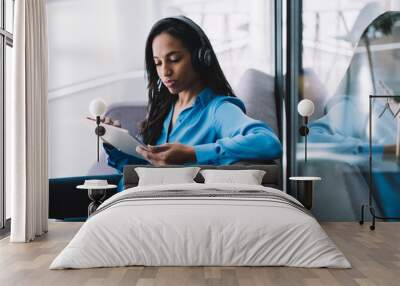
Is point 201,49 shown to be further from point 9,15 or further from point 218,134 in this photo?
point 9,15

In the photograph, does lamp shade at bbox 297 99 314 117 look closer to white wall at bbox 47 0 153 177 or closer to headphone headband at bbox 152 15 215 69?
headphone headband at bbox 152 15 215 69

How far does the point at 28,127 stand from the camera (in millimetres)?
6254

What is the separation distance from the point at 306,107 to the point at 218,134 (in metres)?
1.15

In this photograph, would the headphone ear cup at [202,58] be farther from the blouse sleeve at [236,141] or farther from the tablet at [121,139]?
the tablet at [121,139]

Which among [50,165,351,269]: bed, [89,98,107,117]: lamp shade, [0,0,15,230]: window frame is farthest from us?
[89,98,107,117]: lamp shade

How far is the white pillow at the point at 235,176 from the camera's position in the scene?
714 cm

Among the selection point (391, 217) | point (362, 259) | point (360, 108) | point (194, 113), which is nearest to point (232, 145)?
point (194, 113)

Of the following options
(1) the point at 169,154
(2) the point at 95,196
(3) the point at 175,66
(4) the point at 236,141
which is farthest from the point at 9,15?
(4) the point at 236,141

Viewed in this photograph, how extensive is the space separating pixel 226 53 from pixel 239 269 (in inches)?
154

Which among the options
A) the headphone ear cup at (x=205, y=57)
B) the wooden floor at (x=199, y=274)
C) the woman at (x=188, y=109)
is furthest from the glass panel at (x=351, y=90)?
the wooden floor at (x=199, y=274)

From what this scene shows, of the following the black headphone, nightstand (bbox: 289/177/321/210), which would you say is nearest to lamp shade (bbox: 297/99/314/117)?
nightstand (bbox: 289/177/321/210)

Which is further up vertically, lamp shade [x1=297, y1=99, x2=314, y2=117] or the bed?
lamp shade [x1=297, y1=99, x2=314, y2=117]

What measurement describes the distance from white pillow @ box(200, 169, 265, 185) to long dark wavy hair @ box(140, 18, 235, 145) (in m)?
1.03

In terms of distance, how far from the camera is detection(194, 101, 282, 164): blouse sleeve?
304 inches
